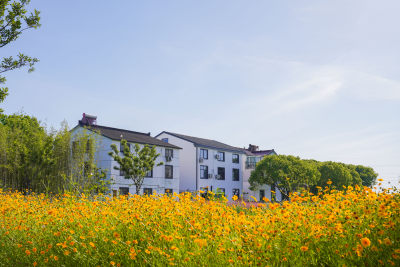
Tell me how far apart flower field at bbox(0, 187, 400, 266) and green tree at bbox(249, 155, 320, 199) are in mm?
35484

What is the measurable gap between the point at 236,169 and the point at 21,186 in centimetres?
3050

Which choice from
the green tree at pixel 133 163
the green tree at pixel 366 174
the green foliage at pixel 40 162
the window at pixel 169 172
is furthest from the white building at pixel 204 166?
the green tree at pixel 366 174

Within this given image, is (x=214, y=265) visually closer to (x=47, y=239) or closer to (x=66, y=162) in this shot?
(x=47, y=239)

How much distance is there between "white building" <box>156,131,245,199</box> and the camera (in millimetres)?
41562

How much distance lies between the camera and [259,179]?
4269cm

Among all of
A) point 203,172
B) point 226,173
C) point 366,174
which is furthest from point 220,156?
point 366,174

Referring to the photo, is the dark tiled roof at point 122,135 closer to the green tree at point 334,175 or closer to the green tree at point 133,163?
the green tree at point 133,163

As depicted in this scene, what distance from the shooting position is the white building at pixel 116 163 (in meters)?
32.2

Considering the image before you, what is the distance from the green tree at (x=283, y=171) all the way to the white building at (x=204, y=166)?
3.40 meters

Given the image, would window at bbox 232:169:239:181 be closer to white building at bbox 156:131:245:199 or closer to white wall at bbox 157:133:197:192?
white building at bbox 156:131:245:199

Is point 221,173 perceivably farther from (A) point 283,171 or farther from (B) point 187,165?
(A) point 283,171

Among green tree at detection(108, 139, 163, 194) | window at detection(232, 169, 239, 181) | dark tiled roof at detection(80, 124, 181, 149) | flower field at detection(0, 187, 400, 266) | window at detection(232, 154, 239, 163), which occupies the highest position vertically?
dark tiled roof at detection(80, 124, 181, 149)

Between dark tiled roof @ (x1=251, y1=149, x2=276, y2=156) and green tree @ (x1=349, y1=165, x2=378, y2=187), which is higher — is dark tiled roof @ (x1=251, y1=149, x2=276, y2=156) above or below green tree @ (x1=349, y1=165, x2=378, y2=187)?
above

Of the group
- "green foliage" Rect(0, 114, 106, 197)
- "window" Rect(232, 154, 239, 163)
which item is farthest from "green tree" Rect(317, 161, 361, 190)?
"green foliage" Rect(0, 114, 106, 197)
